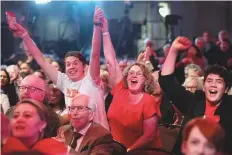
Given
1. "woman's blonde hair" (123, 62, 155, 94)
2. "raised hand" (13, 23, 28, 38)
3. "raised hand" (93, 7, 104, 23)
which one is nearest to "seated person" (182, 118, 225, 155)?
"woman's blonde hair" (123, 62, 155, 94)

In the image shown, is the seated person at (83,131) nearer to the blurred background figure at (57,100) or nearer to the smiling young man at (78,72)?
the smiling young man at (78,72)

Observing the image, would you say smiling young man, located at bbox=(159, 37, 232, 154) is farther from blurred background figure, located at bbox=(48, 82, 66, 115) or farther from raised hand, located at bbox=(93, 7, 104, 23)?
blurred background figure, located at bbox=(48, 82, 66, 115)

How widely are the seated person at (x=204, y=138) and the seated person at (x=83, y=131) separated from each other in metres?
0.75

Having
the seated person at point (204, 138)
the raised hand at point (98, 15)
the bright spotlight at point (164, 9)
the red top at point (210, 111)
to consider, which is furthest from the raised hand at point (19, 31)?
the bright spotlight at point (164, 9)

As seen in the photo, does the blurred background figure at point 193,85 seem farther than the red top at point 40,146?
Yes

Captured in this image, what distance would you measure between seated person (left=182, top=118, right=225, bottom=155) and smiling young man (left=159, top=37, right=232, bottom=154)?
30.0 inches

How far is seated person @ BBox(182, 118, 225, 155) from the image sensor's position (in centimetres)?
255

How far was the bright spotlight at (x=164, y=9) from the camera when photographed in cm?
1258

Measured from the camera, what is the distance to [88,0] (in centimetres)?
1162

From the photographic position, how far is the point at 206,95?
3586 millimetres

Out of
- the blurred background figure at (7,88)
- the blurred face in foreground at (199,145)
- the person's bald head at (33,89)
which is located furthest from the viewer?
the blurred background figure at (7,88)

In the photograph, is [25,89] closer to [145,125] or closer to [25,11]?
[145,125]

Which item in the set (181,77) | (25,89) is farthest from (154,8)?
(25,89)

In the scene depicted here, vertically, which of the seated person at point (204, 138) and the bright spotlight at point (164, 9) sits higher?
the bright spotlight at point (164, 9)
